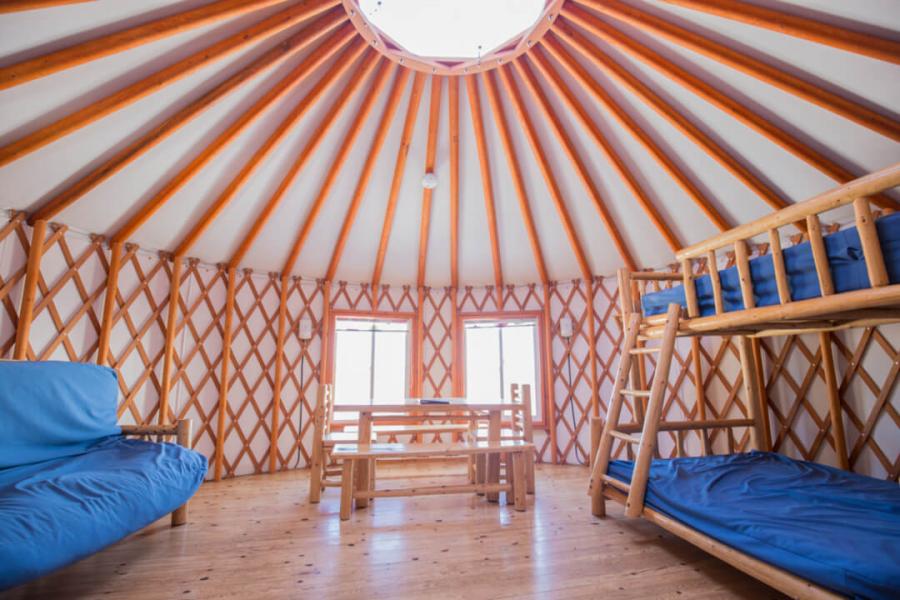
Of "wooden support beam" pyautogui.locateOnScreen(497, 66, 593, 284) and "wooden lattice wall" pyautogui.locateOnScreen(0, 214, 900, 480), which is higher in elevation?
"wooden support beam" pyautogui.locateOnScreen(497, 66, 593, 284)

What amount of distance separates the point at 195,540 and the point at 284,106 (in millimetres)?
2715

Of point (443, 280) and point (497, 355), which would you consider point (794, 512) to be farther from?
point (443, 280)

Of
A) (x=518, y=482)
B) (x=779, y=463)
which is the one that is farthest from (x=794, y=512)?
(x=518, y=482)

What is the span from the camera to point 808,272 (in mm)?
1708

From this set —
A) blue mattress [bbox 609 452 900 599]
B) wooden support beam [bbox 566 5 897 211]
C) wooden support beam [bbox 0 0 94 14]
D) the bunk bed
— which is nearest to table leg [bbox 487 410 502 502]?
→ the bunk bed

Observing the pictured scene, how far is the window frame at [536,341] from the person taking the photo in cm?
477

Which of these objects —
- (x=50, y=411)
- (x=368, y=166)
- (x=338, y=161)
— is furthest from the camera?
(x=368, y=166)

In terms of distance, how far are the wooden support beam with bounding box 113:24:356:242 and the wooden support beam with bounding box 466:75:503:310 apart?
84cm

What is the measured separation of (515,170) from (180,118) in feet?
7.90

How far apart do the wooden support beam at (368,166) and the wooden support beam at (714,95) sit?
3.95 ft

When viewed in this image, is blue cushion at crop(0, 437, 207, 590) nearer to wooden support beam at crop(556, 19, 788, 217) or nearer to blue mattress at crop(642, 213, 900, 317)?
blue mattress at crop(642, 213, 900, 317)

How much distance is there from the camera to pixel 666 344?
86.0 inches

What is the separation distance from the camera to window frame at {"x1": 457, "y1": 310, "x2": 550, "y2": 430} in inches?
188

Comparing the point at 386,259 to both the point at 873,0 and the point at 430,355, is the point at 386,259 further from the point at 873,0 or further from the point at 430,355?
the point at 873,0
